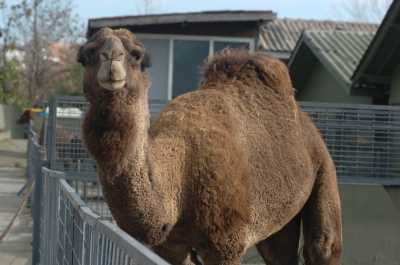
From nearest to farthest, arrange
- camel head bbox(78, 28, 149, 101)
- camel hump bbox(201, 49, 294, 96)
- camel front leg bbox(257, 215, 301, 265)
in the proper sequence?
camel head bbox(78, 28, 149, 101) → camel hump bbox(201, 49, 294, 96) → camel front leg bbox(257, 215, 301, 265)

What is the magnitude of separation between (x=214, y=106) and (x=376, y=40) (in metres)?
8.26

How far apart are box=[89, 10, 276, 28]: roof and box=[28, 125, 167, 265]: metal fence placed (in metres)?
10.8

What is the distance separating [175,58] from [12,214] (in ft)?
18.9

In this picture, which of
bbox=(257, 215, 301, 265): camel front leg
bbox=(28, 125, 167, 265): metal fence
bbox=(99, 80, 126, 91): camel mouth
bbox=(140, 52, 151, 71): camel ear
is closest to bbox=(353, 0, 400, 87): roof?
bbox=(257, 215, 301, 265): camel front leg

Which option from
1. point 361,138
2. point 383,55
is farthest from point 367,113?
point 383,55

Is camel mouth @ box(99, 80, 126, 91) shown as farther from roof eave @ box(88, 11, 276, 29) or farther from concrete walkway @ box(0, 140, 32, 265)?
roof eave @ box(88, 11, 276, 29)

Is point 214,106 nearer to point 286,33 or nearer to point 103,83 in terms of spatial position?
point 103,83

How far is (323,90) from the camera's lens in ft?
63.2

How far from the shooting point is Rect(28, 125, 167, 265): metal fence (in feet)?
12.3

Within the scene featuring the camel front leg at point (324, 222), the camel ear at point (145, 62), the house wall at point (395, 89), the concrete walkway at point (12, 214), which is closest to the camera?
the camel ear at point (145, 62)

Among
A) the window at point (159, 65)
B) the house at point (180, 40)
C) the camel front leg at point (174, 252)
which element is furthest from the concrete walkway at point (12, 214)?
the camel front leg at point (174, 252)

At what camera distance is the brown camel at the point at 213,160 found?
5480 millimetres

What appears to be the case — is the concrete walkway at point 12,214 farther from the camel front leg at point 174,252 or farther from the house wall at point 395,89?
the house wall at point 395,89

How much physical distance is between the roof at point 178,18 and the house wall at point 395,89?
5752mm
